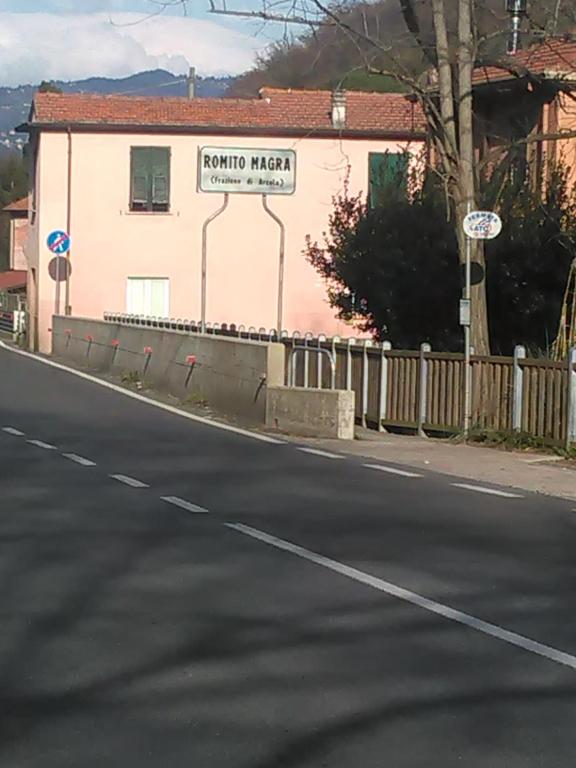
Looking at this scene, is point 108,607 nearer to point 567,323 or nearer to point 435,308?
point 567,323

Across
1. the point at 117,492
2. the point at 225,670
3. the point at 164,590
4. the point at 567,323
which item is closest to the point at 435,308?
the point at 567,323

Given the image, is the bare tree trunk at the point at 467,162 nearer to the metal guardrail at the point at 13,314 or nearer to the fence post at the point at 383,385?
the fence post at the point at 383,385

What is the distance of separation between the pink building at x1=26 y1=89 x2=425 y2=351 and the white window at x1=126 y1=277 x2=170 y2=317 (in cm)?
3

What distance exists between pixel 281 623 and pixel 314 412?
11.8 meters

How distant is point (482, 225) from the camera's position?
18281 mm

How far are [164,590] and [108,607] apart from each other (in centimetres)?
55

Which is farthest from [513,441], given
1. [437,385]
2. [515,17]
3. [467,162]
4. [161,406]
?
[161,406]

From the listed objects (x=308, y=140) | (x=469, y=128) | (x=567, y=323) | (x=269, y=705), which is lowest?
(x=269, y=705)

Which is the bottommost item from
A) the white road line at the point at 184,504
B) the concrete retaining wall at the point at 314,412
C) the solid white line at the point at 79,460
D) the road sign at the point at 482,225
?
the white road line at the point at 184,504

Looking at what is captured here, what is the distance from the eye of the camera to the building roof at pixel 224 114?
44.1 metres

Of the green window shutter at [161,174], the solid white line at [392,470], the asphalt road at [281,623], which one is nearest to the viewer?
the asphalt road at [281,623]

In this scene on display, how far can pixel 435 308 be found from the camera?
84.9 ft

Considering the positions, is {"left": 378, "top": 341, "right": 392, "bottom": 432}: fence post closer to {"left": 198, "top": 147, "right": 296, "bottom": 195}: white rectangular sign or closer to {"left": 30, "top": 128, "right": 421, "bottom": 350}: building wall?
{"left": 198, "top": 147, "right": 296, "bottom": 195}: white rectangular sign

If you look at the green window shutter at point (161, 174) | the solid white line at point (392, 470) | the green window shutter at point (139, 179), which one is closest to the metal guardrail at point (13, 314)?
the green window shutter at point (139, 179)
